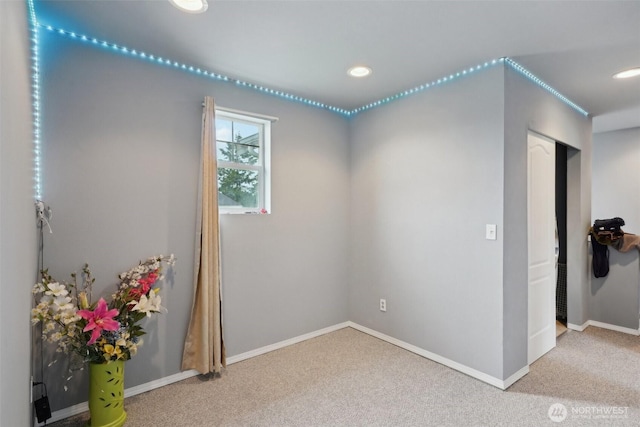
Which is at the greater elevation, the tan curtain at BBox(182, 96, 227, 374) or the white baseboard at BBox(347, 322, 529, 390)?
the tan curtain at BBox(182, 96, 227, 374)

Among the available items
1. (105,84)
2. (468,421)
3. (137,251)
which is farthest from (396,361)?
(105,84)

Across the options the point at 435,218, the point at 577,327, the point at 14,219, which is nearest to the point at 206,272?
the point at 14,219

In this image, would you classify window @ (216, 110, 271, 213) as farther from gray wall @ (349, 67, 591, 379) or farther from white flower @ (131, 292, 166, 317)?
gray wall @ (349, 67, 591, 379)

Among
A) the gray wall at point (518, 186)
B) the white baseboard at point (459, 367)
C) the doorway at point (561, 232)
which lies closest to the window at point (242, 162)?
the white baseboard at point (459, 367)

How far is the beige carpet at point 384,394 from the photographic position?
2.12m

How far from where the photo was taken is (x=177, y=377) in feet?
8.50

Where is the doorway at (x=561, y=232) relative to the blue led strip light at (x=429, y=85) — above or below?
below

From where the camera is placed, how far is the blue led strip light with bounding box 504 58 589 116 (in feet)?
8.35

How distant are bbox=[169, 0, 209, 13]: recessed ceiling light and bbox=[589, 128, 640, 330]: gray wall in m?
4.80

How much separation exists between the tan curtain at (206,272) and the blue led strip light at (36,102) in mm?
994

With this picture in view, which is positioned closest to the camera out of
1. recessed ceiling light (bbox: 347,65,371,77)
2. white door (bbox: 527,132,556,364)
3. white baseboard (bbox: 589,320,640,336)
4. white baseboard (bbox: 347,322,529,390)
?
white baseboard (bbox: 347,322,529,390)

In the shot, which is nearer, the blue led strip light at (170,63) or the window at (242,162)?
the blue led strip light at (170,63)
